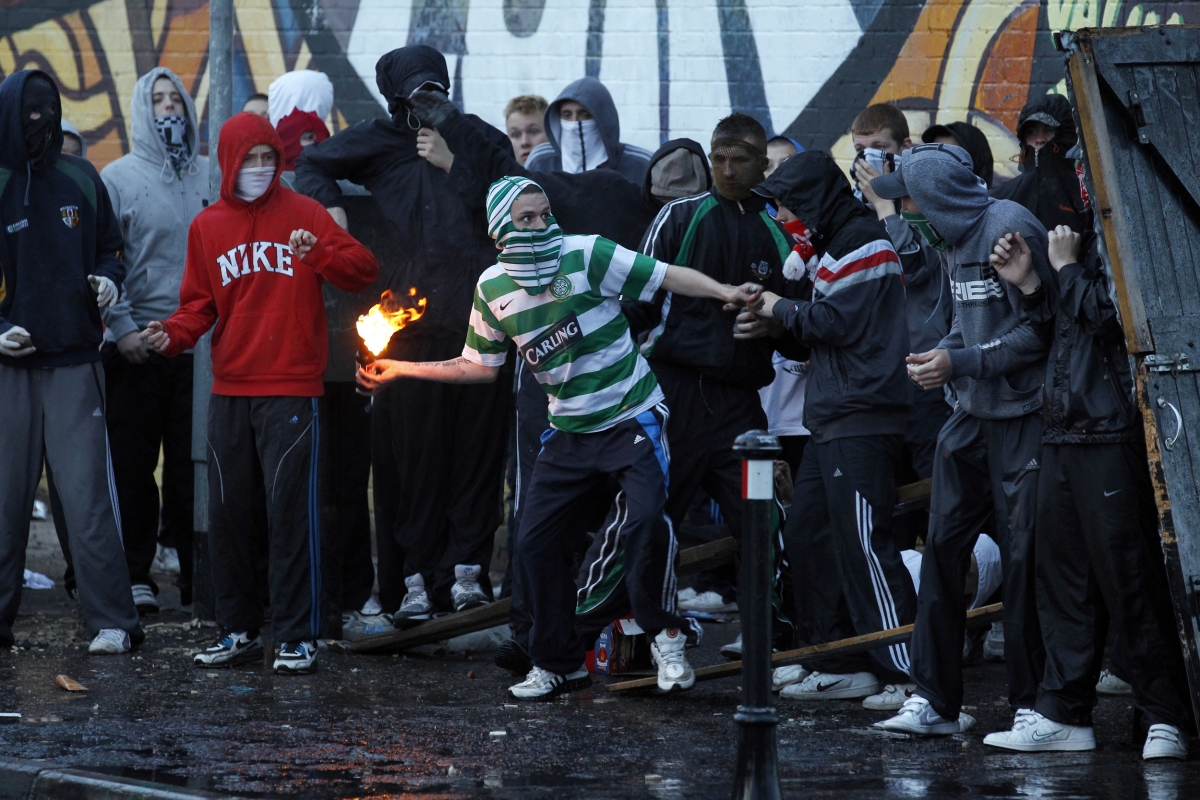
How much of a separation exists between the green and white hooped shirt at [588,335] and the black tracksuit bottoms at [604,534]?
11cm

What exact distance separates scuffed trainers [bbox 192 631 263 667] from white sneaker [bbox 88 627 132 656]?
0.36 m

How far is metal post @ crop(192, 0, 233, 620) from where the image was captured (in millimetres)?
7895

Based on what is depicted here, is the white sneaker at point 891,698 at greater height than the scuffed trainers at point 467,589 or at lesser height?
lesser

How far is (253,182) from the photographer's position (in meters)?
7.02

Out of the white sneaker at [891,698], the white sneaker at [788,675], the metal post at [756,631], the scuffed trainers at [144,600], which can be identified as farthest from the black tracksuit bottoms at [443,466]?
the metal post at [756,631]

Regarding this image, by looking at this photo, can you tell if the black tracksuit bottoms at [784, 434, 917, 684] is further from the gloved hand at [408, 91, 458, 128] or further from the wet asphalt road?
the gloved hand at [408, 91, 458, 128]

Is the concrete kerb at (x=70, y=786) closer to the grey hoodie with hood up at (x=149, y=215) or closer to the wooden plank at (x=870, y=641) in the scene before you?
the wooden plank at (x=870, y=641)

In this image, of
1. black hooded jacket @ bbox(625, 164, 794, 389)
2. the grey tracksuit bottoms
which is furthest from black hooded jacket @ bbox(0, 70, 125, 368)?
black hooded jacket @ bbox(625, 164, 794, 389)

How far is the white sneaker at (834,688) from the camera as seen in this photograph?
247 inches

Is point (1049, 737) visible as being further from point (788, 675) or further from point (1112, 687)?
point (788, 675)

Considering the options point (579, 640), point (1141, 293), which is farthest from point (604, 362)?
point (1141, 293)

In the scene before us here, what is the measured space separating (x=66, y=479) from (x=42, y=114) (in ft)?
5.71

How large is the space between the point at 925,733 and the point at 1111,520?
105 centimetres

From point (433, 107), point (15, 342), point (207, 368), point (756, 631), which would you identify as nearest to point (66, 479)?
point (15, 342)
